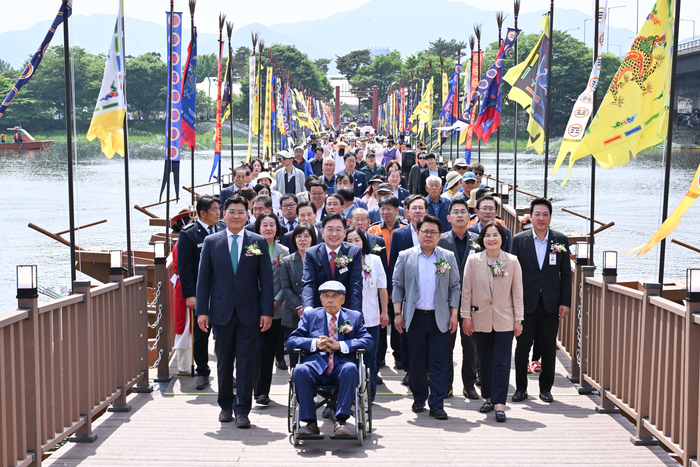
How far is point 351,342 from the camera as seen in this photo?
5.72 meters

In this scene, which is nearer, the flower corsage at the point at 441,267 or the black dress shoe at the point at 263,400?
→ the flower corsage at the point at 441,267

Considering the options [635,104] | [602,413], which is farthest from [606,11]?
[602,413]

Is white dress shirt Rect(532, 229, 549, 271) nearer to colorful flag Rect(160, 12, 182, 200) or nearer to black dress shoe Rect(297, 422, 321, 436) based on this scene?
black dress shoe Rect(297, 422, 321, 436)

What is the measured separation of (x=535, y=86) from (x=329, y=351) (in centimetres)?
783

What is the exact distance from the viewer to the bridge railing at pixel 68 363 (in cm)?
439

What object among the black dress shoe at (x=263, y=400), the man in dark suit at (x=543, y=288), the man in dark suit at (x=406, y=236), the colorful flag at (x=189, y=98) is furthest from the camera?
the colorful flag at (x=189, y=98)

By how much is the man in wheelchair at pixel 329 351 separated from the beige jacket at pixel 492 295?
111 centimetres

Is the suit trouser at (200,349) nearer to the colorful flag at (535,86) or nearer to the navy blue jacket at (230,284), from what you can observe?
the navy blue jacket at (230,284)

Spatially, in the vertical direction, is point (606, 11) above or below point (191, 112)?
above

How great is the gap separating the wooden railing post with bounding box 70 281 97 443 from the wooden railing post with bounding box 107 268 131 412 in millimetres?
618

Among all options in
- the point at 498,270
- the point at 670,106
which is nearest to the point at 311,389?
the point at 498,270

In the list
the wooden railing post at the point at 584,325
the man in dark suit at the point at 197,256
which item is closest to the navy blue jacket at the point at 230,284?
the man in dark suit at the point at 197,256

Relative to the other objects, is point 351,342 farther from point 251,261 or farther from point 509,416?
point 509,416

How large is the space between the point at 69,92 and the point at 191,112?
5860 mm
